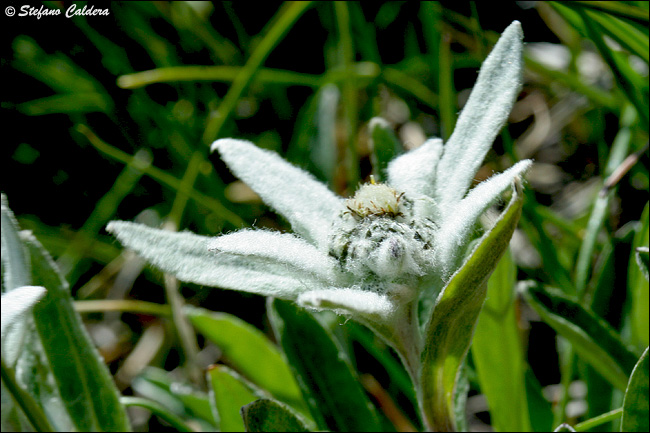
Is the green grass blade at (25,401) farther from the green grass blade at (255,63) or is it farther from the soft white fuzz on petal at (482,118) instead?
the green grass blade at (255,63)

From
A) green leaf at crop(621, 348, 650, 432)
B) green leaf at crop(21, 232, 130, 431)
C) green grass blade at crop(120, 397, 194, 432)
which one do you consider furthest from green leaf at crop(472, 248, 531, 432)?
green leaf at crop(21, 232, 130, 431)

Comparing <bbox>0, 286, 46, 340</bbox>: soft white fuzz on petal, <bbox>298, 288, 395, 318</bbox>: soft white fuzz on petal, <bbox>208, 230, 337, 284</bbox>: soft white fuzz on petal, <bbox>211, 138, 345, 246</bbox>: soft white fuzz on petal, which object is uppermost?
<bbox>211, 138, 345, 246</bbox>: soft white fuzz on petal

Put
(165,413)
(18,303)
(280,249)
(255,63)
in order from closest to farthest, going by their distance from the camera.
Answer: (18,303) → (280,249) → (165,413) → (255,63)

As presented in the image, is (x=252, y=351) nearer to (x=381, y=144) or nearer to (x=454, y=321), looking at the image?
(x=381, y=144)

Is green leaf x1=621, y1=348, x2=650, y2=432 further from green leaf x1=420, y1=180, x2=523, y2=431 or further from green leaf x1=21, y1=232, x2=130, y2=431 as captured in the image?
green leaf x1=21, y1=232, x2=130, y2=431

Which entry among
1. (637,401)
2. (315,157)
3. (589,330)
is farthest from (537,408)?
(315,157)

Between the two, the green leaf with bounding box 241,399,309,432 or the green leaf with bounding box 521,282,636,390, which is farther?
the green leaf with bounding box 521,282,636,390
